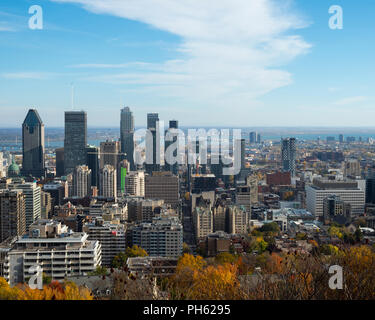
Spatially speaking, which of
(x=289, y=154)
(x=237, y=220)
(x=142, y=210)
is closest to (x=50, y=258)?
(x=237, y=220)

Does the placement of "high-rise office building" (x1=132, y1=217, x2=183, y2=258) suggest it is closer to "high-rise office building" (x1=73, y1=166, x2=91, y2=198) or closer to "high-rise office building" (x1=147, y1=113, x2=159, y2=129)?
"high-rise office building" (x1=147, y1=113, x2=159, y2=129)

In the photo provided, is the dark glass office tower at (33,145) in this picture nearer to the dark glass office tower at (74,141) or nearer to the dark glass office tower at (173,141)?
the dark glass office tower at (74,141)

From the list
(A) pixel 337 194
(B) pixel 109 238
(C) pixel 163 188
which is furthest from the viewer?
(C) pixel 163 188

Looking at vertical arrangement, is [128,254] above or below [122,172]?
below

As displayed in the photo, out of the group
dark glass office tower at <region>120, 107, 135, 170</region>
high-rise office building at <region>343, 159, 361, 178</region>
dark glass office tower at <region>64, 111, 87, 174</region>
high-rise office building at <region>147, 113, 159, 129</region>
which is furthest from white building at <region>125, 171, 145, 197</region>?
high-rise office building at <region>343, 159, 361, 178</region>

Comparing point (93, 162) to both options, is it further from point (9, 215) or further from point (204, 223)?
point (204, 223)
